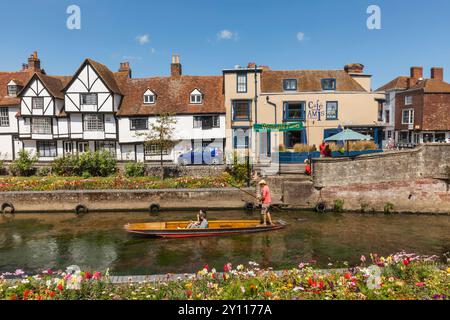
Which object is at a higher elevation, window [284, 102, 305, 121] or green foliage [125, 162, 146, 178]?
window [284, 102, 305, 121]

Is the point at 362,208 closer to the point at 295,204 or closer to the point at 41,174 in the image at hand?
the point at 295,204

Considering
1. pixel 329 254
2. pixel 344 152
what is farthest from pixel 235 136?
pixel 329 254

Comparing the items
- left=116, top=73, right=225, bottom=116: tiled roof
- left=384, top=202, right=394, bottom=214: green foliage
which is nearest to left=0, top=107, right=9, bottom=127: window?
left=116, top=73, right=225, bottom=116: tiled roof

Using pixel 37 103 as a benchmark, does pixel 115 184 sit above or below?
below

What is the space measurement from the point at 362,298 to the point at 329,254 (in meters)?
9.37

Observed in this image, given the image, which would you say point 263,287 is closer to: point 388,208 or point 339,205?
point 339,205

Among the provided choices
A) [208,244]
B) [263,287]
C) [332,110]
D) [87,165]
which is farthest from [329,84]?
[263,287]

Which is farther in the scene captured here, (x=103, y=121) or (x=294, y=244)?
(x=103, y=121)

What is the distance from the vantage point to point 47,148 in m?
38.9

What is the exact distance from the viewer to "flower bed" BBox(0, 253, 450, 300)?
7.57 meters

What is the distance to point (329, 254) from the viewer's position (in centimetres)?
1641

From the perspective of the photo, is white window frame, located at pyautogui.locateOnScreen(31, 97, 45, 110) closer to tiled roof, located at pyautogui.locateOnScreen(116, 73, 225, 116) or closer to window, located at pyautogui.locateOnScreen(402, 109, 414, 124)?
tiled roof, located at pyautogui.locateOnScreen(116, 73, 225, 116)

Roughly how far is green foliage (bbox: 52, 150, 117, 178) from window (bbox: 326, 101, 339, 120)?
22000 millimetres

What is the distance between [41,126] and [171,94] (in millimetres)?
14695
